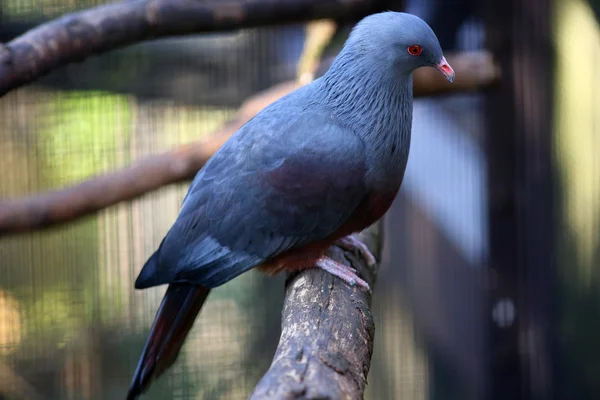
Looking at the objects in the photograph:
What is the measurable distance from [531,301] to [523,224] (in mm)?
263

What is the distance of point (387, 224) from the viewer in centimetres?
245

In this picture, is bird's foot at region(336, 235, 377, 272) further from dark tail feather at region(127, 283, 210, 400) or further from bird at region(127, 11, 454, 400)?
dark tail feather at region(127, 283, 210, 400)

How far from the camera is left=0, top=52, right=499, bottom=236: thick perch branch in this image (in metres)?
2.09

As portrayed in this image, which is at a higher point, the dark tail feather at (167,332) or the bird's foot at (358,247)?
the bird's foot at (358,247)

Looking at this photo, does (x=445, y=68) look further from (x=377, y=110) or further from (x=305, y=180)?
(x=305, y=180)

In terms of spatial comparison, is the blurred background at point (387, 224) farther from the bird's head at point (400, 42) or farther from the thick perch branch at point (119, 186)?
the bird's head at point (400, 42)

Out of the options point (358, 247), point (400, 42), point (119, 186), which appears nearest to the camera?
point (400, 42)

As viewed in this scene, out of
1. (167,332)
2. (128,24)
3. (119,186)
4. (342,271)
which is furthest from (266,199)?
(119,186)

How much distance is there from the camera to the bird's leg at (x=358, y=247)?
145 centimetres

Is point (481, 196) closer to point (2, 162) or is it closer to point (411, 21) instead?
point (411, 21)

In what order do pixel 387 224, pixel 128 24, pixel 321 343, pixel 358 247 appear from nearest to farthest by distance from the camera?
pixel 321 343 < pixel 358 247 < pixel 128 24 < pixel 387 224

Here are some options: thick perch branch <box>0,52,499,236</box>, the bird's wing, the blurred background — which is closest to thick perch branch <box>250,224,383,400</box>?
the bird's wing

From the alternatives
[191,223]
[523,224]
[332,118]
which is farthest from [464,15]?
[191,223]

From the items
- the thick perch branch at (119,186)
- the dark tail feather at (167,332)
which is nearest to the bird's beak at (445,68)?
the dark tail feather at (167,332)
